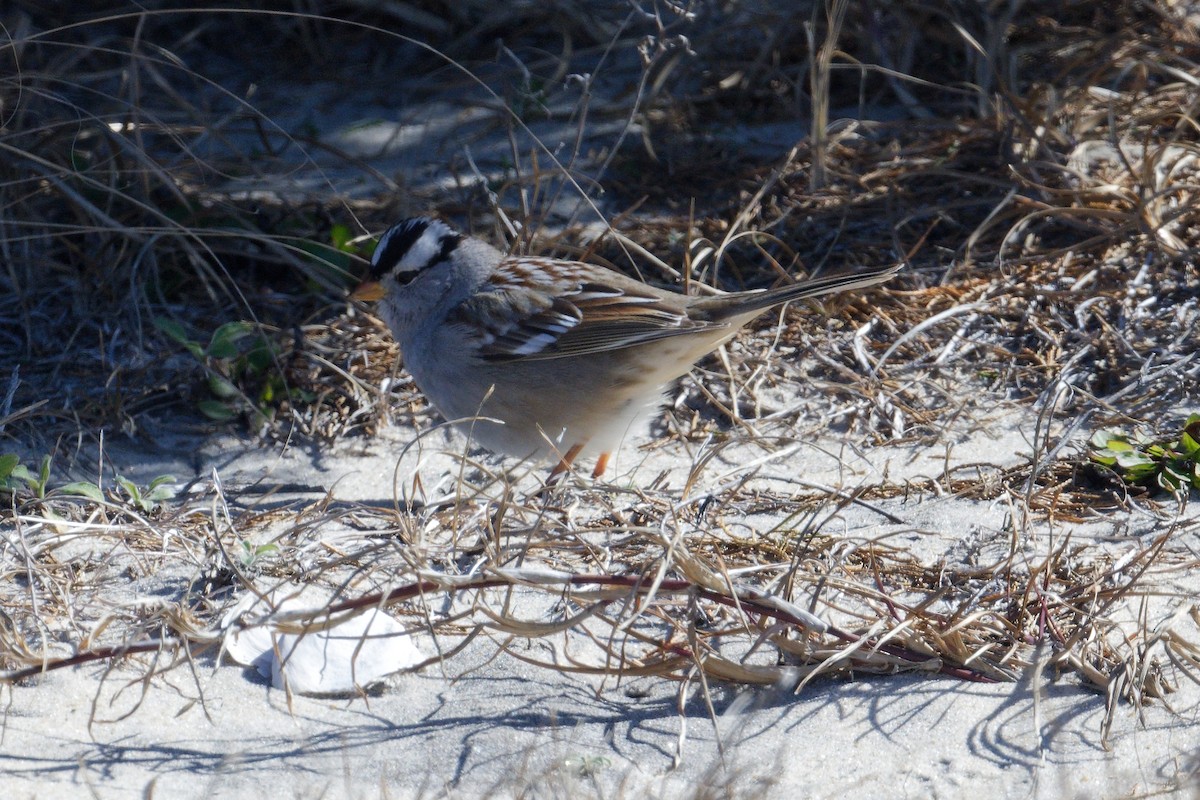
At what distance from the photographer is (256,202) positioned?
5184 mm

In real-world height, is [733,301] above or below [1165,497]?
above

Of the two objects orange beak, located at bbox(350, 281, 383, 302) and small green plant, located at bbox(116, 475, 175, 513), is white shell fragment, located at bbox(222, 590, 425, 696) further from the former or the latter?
orange beak, located at bbox(350, 281, 383, 302)

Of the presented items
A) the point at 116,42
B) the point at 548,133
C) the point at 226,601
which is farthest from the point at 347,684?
the point at 116,42

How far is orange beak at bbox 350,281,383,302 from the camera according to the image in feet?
14.0

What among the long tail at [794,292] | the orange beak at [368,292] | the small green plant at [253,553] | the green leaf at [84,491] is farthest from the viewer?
the orange beak at [368,292]

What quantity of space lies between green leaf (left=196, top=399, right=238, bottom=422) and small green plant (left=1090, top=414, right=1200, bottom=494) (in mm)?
2832

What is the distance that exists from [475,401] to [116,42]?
3.40 meters

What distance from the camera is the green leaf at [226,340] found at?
4148mm

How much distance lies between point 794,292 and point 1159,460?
46.6 inches

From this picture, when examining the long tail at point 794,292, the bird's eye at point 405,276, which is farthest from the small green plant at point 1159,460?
the bird's eye at point 405,276

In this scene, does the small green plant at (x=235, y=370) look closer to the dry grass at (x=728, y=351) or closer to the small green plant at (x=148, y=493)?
the dry grass at (x=728, y=351)

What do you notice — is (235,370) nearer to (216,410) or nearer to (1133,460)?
(216,410)

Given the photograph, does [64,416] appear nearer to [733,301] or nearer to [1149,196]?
[733,301]

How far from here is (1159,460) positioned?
138 inches
